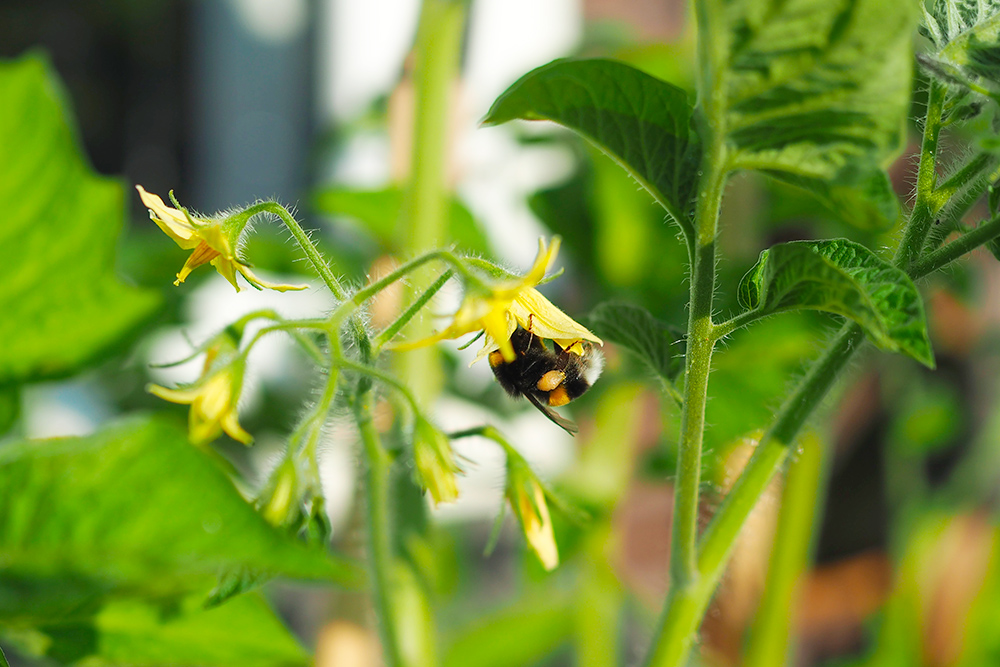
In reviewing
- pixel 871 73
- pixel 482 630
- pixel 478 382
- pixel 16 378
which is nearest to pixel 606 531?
pixel 482 630

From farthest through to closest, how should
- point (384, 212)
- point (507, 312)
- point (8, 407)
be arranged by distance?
point (384, 212) < point (8, 407) < point (507, 312)

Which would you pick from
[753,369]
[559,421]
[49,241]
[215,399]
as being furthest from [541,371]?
[753,369]

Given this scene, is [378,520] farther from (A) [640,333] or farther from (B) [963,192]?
(B) [963,192]

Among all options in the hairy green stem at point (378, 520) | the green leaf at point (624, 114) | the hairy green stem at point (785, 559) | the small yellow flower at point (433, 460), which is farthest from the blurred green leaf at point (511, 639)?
the green leaf at point (624, 114)

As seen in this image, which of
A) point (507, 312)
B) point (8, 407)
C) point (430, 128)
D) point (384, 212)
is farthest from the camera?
point (384, 212)

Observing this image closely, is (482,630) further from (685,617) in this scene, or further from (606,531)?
(685,617)

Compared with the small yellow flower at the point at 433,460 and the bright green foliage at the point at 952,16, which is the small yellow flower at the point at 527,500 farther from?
the bright green foliage at the point at 952,16
